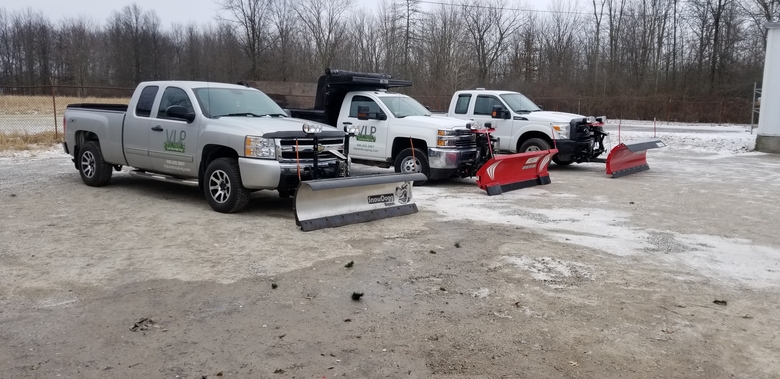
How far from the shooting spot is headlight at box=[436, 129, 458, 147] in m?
11.8

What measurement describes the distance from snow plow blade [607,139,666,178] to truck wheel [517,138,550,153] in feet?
4.83

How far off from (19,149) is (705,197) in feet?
57.6

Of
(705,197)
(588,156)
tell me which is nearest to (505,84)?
(588,156)

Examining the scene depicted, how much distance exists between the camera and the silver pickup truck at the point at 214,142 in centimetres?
834

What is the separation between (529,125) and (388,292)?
403 inches

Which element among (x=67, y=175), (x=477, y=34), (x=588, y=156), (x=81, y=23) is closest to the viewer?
(x=67, y=175)

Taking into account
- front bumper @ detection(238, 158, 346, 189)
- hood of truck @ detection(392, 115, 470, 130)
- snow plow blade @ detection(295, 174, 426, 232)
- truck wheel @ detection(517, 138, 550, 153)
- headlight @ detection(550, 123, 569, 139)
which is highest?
hood of truck @ detection(392, 115, 470, 130)

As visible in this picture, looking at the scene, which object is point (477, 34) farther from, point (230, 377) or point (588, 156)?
point (230, 377)

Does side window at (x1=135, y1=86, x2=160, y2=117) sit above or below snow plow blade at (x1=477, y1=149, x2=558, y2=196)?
above

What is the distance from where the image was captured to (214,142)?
8.66m

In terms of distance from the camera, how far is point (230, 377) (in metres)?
3.85

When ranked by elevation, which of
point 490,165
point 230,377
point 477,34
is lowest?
point 230,377

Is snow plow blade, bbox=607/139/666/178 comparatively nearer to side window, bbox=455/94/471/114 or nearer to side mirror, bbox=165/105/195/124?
side window, bbox=455/94/471/114

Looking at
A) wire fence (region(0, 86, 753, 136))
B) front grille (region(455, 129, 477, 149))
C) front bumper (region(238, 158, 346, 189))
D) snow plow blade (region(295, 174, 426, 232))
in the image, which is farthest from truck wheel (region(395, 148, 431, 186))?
wire fence (region(0, 86, 753, 136))
